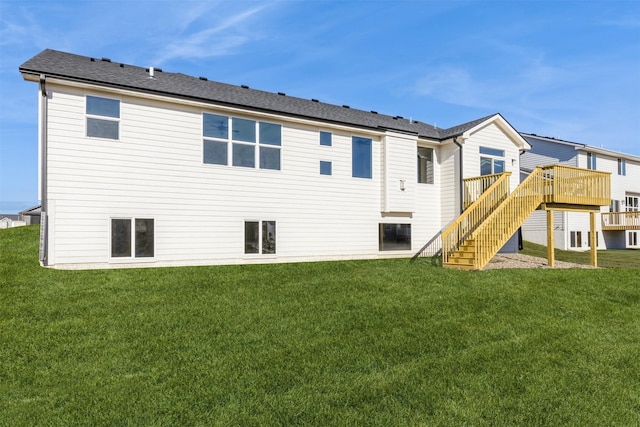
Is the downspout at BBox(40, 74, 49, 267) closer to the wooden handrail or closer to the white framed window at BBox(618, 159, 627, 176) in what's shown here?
the wooden handrail

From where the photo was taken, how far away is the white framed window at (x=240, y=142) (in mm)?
11961

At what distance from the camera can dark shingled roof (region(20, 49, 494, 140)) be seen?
10.3 m

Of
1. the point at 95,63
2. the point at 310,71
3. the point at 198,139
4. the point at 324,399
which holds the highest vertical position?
the point at 310,71

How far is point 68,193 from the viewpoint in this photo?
9.92 meters

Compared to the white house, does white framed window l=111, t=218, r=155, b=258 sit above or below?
below

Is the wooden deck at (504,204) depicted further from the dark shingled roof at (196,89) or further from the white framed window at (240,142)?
the white framed window at (240,142)

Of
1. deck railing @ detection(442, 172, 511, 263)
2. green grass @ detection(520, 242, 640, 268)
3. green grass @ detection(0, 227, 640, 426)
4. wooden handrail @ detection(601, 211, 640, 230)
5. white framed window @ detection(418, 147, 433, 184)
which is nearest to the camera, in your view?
green grass @ detection(0, 227, 640, 426)

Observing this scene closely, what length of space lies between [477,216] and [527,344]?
894 centimetres

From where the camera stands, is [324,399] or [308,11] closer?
[324,399]

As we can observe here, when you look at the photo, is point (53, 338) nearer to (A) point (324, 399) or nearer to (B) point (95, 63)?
(A) point (324, 399)

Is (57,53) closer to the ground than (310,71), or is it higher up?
closer to the ground

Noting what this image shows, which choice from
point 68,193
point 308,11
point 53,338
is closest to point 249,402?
point 53,338

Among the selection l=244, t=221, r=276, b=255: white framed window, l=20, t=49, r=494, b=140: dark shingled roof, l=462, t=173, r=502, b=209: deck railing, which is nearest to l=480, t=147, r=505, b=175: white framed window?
l=462, t=173, r=502, b=209: deck railing

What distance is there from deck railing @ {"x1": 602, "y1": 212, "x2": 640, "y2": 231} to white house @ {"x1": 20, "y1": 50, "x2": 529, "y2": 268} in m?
19.8
